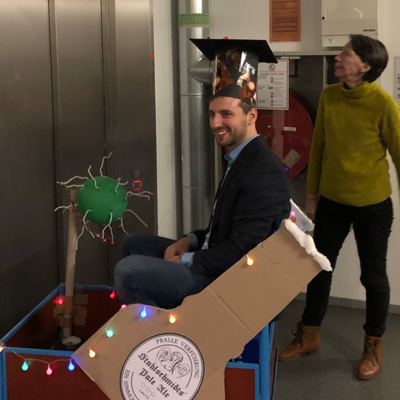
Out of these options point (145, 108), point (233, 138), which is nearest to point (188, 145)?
point (145, 108)

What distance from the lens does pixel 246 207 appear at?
2.02 m

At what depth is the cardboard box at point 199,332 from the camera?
6.38 feet

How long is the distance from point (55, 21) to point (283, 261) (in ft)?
5.10

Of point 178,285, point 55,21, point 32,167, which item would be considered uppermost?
point 55,21

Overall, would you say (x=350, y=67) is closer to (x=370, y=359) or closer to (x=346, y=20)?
(x=346, y=20)

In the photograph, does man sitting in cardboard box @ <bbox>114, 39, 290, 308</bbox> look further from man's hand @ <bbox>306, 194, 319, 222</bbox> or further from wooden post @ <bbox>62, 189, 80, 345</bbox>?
man's hand @ <bbox>306, 194, 319, 222</bbox>

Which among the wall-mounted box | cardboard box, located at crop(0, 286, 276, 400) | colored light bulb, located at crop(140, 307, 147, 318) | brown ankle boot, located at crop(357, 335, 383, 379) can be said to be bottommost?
brown ankle boot, located at crop(357, 335, 383, 379)

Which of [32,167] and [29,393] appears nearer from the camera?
[29,393]

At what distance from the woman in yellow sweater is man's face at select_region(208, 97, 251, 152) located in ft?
2.90

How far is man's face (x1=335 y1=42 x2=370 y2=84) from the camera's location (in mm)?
2793

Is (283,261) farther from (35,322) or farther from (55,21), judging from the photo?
(55,21)

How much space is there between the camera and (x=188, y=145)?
3.66 metres

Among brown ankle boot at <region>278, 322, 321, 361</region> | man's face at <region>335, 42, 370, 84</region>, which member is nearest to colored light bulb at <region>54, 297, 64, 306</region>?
brown ankle boot at <region>278, 322, 321, 361</region>

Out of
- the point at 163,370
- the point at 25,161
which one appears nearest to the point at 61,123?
the point at 25,161
